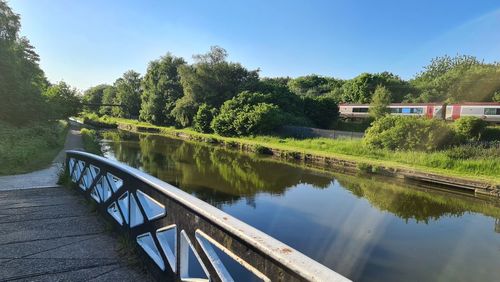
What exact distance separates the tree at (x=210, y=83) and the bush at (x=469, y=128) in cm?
3012

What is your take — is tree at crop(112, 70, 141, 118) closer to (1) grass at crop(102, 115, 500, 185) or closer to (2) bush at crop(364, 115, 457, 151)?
(1) grass at crop(102, 115, 500, 185)

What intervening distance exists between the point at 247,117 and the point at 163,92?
93.8 feet

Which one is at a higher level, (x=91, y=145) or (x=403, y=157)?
(x=91, y=145)

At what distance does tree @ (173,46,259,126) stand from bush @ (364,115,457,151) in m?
26.9

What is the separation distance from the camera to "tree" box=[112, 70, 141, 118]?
79750 mm

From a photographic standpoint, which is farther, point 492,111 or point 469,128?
point 492,111

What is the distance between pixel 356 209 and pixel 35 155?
1353cm

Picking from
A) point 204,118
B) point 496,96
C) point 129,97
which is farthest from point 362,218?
point 129,97

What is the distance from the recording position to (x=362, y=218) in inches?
474

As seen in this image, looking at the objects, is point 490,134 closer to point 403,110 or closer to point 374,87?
point 403,110

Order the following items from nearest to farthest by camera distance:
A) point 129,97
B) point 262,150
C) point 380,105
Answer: point 262,150, point 380,105, point 129,97

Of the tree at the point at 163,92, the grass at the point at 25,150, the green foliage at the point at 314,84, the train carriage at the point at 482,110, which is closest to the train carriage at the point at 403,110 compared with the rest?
the train carriage at the point at 482,110

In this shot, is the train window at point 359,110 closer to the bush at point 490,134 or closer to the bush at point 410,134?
the bush at point 490,134

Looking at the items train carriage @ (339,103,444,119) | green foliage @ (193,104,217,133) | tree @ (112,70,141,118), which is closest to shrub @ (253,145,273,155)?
green foliage @ (193,104,217,133)
